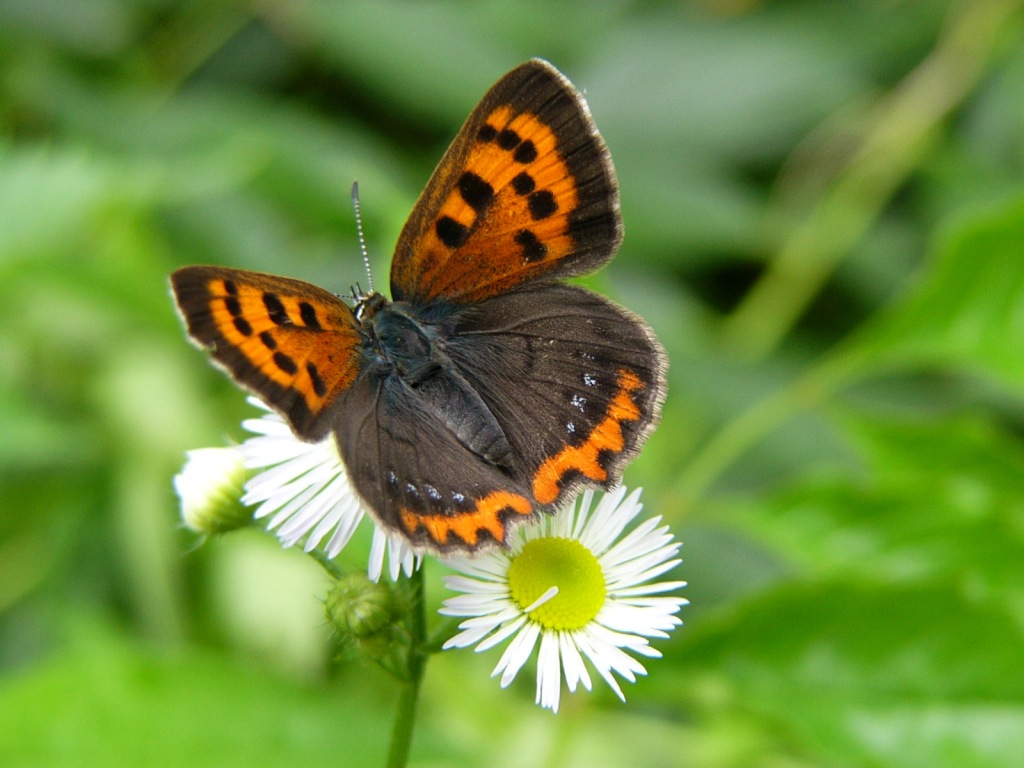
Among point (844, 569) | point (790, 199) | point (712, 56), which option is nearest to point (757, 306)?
point (790, 199)

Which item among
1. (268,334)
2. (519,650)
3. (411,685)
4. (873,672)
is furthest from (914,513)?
(268,334)

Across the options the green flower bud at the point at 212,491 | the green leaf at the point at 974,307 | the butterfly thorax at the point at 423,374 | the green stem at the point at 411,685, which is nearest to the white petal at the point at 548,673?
the green stem at the point at 411,685

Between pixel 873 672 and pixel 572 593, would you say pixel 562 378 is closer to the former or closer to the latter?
pixel 572 593

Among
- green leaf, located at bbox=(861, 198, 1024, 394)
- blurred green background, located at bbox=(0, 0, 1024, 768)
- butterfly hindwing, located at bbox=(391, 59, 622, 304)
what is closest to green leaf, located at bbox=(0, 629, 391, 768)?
blurred green background, located at bbox=(0, 0, 1024, 768)

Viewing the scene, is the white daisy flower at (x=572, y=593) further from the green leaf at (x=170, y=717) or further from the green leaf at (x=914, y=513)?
the green leaf at (x=170, y=717)

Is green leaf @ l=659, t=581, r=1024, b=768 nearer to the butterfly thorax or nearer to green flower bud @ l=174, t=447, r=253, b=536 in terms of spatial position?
the butterfly thorax

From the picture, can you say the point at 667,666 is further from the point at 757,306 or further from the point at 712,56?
the point at 712,56
